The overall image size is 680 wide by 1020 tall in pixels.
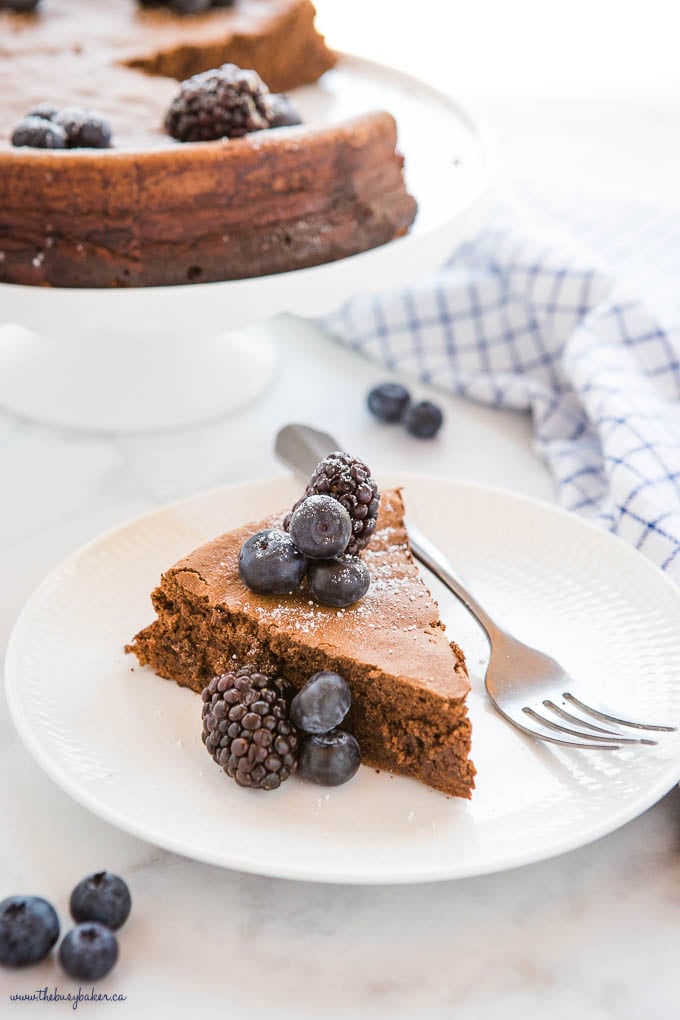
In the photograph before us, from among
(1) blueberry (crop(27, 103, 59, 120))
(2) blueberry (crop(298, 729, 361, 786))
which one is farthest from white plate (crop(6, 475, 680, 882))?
(1) blueberry (crop(27, 103, 59, 120))

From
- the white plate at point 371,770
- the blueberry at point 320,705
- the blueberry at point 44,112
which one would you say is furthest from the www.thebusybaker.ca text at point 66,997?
the blueberry at point 44,112

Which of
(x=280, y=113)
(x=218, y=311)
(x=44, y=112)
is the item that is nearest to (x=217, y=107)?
(x=280, y=113)

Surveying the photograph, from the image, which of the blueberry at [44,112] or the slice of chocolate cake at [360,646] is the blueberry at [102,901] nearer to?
the slice of chocolate cake at [360,646]

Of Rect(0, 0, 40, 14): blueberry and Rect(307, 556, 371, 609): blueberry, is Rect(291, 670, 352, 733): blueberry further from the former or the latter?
Rect(0, 0, 40, 14): blueberry

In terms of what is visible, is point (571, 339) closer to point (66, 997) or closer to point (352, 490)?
point (352, 490)

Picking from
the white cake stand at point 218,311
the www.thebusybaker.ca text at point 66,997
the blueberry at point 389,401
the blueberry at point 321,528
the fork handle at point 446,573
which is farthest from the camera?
the blueberry at point 389,401

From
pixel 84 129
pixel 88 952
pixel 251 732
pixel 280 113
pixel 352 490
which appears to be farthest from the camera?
pixel 280 113
